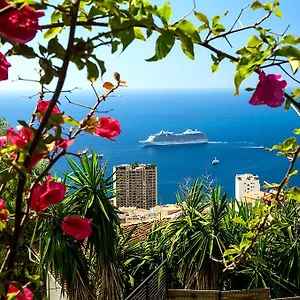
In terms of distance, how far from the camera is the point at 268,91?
661 millimetres

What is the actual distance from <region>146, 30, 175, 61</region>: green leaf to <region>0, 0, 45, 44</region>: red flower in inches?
5.6

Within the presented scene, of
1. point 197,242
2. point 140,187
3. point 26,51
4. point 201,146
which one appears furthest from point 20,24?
point 201,146

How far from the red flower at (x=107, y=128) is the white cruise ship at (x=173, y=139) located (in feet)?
116

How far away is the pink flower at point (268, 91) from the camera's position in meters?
0.66

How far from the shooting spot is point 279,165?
2958cm

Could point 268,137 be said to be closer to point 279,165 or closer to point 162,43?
point 279,165

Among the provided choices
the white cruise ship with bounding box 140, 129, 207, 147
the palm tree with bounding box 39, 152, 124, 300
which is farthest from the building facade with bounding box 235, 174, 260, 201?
the white cruise ship with bounding box 140, 129, 207, 147

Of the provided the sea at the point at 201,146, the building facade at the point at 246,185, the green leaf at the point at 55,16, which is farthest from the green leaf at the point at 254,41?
the sea at the point at 201,146

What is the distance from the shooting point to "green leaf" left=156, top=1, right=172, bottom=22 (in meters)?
0.55

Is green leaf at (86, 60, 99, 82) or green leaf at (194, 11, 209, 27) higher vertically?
green leaf at (194, 11, 209, 27)

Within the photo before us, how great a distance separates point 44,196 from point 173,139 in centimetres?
3701

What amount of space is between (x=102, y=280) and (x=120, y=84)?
6.39 feet

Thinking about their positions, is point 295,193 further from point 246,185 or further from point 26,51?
point 246,185

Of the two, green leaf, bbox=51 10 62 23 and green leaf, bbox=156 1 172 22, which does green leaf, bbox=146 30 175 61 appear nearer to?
Answer: green leaf, bbox=156 1 172 22
